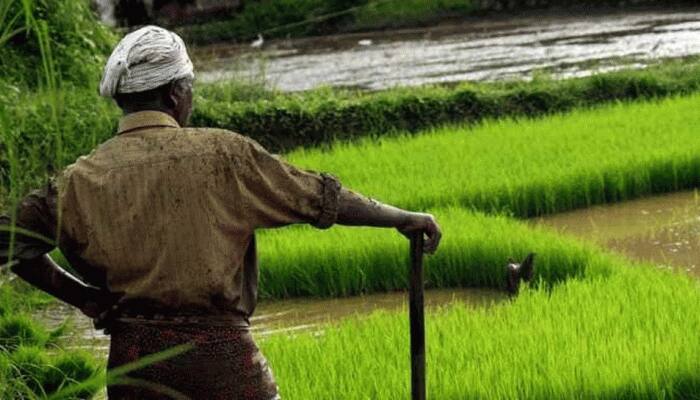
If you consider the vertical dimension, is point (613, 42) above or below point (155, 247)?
below

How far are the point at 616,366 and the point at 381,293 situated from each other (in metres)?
2.45

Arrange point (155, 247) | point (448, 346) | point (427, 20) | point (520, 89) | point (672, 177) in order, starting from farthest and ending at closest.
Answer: point (427, 20), point (520, 89), point (672, 177), point (448, 346), point (155, 247)

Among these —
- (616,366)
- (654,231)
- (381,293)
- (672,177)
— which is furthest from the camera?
(672,177)

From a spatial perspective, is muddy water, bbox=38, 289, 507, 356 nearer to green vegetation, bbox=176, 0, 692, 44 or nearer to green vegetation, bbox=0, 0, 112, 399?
green vegetation, bbox=0, 0, 112, 399

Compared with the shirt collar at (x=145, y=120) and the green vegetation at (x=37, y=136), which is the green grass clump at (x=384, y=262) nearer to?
the green vegetation at (x=37, y=136)

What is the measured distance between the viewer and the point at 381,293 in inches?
261

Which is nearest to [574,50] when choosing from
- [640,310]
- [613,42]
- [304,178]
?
[613,42]

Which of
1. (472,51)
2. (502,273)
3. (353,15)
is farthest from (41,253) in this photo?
(353,15)

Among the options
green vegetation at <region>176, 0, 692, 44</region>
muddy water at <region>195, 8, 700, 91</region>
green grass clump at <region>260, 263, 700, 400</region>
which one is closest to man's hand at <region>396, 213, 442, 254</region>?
green grass clump at <region>260, 263, 700, 400</region>

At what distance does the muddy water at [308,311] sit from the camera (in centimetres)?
602

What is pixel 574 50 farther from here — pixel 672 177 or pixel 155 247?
pixel 155 247

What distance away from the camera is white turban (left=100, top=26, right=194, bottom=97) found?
290cm

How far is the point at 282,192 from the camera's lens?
2.95 metres

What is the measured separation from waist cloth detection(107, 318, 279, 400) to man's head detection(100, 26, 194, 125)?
410 mm
